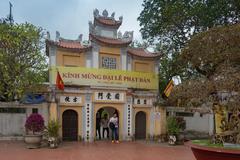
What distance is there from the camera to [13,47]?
1802cm

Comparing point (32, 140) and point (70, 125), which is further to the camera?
point (70, 125)

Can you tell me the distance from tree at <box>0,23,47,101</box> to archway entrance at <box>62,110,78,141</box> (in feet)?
7.40

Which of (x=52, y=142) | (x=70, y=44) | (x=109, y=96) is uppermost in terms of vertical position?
(x=70, y=44)

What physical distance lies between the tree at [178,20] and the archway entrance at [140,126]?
3.58 metres

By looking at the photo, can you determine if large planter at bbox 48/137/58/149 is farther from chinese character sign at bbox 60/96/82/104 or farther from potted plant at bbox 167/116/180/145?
potted plant at bbox 167/116/180/145

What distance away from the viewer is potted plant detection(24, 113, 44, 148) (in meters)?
15.6

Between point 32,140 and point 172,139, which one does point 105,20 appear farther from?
point 32,140

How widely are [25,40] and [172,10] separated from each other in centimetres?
830

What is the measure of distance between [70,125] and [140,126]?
13.4 ft

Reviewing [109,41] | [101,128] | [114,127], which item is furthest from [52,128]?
[109,41]

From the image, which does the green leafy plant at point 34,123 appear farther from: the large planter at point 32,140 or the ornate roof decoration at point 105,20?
the ornate roof decoration at point 105,20

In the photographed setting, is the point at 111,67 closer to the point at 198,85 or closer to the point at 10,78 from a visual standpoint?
the point at 10,78

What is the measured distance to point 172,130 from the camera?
18219 mm

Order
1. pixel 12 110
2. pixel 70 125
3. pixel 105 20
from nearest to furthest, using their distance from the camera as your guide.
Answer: pixel 12 110, pixel 70 125, pixel 105 20
